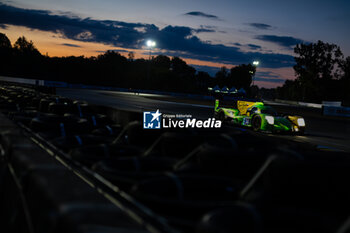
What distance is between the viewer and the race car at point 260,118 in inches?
638

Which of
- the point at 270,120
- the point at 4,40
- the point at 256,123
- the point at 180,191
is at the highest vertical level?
the point at 4,40

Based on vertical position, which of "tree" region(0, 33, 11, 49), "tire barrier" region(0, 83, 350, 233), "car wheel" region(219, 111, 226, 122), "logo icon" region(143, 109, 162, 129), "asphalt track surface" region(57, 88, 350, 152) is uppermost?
"tree" region(0, 33, 11, 49)

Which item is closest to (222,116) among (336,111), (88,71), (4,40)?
(336,111)

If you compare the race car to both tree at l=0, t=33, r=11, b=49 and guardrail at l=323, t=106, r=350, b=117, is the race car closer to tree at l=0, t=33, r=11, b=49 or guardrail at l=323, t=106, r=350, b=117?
guardrail at l=323, t=106, r=350, b=117

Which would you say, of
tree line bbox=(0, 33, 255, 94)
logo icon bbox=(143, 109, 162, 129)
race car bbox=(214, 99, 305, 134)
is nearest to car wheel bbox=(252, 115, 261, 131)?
race car bbox=(214, 99, 305, 134)

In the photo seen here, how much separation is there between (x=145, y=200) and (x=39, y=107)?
24.0 feet

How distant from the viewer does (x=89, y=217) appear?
1.79m

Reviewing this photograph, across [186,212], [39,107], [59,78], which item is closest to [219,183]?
[186,212]

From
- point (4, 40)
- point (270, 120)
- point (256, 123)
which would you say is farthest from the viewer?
point (4, 40)

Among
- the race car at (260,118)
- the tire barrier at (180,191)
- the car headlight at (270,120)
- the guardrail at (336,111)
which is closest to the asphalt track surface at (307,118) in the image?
the race car at (260,118)

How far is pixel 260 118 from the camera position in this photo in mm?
16828

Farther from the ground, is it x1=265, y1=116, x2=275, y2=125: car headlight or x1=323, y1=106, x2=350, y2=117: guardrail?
x1=265, y1=116, x2=275, y2=125: car headlight

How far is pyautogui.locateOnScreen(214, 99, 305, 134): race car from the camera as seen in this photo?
16203 millimetres

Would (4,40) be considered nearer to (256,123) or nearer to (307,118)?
(307,118)
